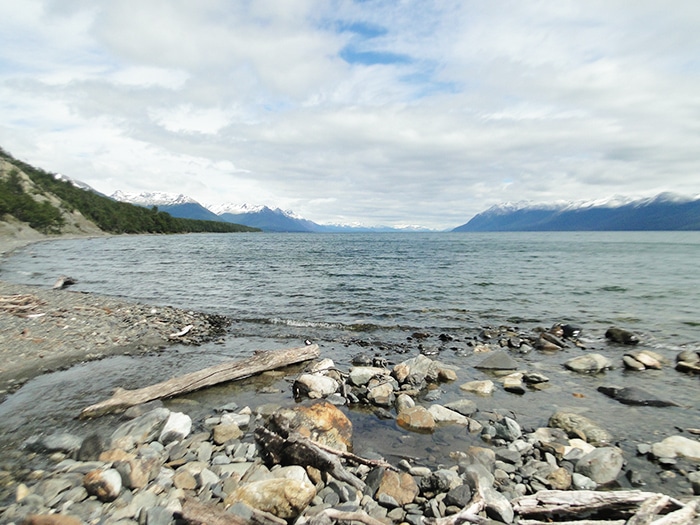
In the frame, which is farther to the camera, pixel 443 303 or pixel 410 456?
pixel 443 303

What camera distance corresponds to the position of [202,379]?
10.3 meters

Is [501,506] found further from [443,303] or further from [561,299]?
[561,299]

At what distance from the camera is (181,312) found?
64.6 ft

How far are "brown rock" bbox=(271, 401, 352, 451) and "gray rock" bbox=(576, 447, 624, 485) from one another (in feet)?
14.7

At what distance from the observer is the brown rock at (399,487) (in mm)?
5743

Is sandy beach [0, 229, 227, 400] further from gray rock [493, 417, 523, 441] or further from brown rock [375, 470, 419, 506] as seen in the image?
gray rock [493, 417, 523, 441]

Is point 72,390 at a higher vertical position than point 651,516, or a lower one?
lower

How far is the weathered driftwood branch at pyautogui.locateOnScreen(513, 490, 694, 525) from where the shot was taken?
5.01 m

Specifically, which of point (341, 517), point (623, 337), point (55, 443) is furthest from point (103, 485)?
point (623, 337)

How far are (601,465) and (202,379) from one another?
965 centimetres

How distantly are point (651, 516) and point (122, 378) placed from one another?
12428 millimetres

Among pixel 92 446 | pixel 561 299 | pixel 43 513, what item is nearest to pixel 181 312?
pixel 92 446

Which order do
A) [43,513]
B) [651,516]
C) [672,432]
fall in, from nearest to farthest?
[651,516] < [43,513] < [672,432]

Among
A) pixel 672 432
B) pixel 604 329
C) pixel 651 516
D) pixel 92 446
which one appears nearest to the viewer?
pixel 651 516
